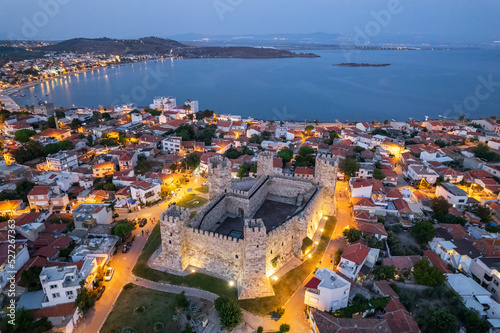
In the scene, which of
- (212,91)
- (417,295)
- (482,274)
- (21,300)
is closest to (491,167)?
(482,274)

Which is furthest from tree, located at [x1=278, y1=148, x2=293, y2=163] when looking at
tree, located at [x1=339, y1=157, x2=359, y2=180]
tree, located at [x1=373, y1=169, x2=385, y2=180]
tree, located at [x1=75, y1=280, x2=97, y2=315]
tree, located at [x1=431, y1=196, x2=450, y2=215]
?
tree, located at [x1=75, y1=280, x2=97, y2=315]

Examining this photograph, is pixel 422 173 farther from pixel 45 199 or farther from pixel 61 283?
pixel 45 199

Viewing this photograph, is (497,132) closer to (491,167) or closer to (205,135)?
(491,167)

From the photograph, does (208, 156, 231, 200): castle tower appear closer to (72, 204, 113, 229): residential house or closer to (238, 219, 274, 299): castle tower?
(238, 219, 274, 299): castle tower

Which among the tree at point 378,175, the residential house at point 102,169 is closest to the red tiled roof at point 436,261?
the tree at point 378,175

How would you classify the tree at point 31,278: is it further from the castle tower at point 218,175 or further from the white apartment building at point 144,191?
the castle tower at point 218,175
